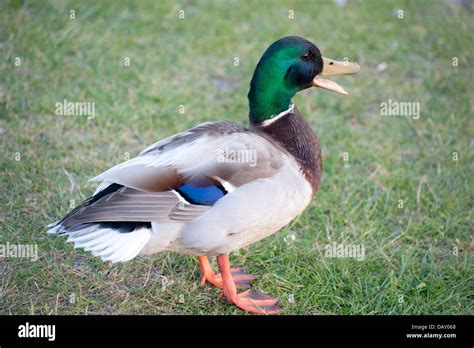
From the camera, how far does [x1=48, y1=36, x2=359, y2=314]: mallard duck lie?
3236 millimetres

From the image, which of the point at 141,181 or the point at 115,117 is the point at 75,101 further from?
the point at 141,181

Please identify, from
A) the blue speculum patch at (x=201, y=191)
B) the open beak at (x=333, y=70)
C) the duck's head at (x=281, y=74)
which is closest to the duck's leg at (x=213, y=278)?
the blue speculum patch at (x=201, y=191)

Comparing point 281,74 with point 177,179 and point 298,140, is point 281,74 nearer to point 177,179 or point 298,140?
point 298,140

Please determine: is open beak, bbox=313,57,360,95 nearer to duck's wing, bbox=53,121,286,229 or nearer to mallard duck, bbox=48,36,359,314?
mallard duck, bbox=48,36,359,314

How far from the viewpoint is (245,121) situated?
5.37 m

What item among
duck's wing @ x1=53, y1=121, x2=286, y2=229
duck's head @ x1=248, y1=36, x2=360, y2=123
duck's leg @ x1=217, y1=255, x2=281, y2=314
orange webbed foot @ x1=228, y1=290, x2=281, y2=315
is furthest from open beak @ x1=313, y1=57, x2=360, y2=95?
orange webbed foot @ x1=228, y1=290, x2=281, y2=315

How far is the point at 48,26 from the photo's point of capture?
611 cm

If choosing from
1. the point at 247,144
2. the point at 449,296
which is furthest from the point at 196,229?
the point at 449,296

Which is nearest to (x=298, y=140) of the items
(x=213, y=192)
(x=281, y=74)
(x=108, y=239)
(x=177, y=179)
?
(x=281, y=74)

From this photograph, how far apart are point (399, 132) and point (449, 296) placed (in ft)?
6.28

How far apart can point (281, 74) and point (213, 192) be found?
0.77 m

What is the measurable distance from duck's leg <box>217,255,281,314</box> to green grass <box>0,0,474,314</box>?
0.23 ft

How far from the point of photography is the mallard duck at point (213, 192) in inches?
127

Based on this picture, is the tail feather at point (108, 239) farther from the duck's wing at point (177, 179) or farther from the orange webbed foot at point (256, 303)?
the orange webbed foot at point (256, 303)
